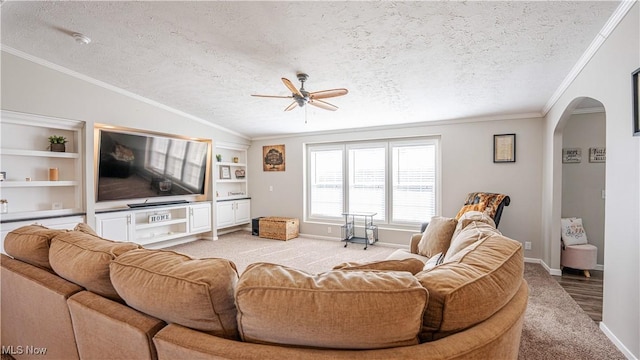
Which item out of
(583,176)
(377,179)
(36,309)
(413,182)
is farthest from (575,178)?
(36,309)

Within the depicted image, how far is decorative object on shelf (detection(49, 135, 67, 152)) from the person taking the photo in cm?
367

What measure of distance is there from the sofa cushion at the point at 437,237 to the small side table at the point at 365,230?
2.17m

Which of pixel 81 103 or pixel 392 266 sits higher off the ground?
pixel 81 103

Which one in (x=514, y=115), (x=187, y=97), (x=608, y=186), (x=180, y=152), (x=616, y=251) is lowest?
(x=616, y=251)

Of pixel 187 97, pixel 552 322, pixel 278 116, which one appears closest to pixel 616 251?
pixel 552 322

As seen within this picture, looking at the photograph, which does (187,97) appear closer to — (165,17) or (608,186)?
(165,17)

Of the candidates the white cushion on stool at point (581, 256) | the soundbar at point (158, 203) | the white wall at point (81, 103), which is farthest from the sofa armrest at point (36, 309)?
the white cushion on stool at point (581, 256)

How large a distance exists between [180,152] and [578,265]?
635cm

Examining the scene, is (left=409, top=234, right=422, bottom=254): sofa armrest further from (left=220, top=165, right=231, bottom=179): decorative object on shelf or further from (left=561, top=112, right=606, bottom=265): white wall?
(left=220, top=165, right=231, bottom=179): decorative object on shelf

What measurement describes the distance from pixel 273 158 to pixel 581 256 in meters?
5.43

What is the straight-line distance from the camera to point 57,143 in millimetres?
3689

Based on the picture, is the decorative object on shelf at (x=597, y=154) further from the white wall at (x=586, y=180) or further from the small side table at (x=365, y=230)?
the small side table at (x=365, y=230)

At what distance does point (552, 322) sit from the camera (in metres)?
2.44

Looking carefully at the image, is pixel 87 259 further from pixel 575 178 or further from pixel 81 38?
pixel 575 178
